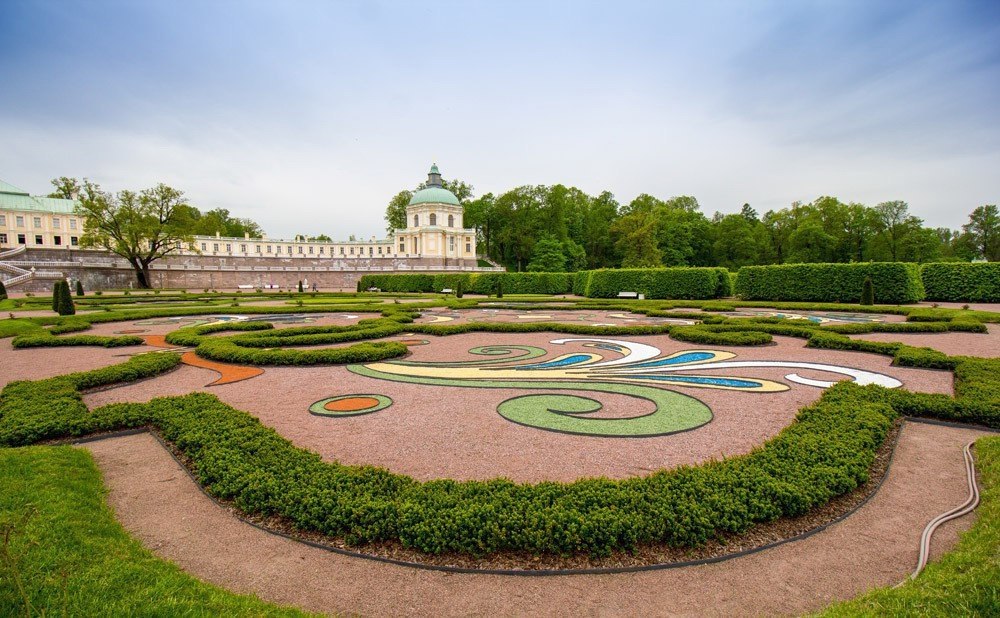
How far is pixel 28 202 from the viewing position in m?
66.9

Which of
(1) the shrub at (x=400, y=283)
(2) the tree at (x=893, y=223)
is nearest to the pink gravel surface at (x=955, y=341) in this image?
(1) the shrub at (x=400, y=283)

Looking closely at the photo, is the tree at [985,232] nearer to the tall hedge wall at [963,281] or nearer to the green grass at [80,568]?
the tall hedge wall at [963,281]

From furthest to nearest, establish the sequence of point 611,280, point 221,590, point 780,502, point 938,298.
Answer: point 611,280, point 938,298, point 780,502, point 221,590

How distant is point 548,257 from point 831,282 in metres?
41.5

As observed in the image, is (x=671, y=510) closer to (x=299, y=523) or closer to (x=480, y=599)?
(x=480, y=599)

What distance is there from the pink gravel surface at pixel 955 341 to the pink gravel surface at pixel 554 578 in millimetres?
9561

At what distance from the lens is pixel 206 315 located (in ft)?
71.5

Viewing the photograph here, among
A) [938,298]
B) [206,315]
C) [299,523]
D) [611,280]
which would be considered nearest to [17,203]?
[206,315]

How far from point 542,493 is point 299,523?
1906 millimetres

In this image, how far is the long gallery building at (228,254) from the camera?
52625mm

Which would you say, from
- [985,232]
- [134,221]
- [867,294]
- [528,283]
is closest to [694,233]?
[985,232]

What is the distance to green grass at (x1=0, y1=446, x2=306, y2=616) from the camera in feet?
7.79

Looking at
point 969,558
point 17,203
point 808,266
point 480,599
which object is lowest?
point 480,599

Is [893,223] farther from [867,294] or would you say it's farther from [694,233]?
[867,294]
